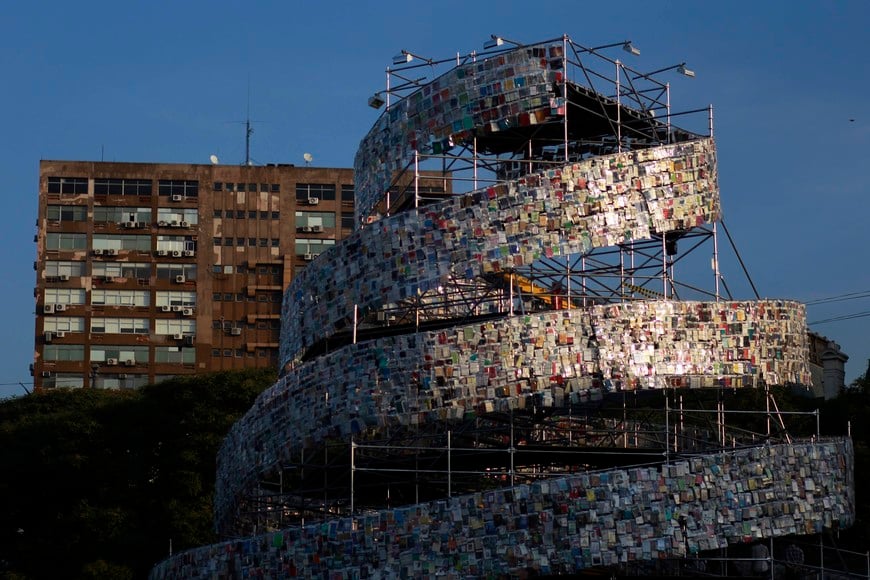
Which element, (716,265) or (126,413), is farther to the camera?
(126,413)

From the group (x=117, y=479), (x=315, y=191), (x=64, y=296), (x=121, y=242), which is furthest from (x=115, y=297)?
(x=117, y=479)

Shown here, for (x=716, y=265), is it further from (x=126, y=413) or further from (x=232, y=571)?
(x=126, y=413)

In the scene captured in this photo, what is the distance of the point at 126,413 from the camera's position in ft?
154

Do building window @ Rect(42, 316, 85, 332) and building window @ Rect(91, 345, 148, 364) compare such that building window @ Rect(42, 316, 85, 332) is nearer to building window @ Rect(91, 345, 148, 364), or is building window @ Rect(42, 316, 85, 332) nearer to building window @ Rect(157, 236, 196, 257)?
building window @ Rect(91, 345, 148, 364)

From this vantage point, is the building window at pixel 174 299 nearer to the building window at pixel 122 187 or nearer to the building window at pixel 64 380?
the building window at pixel 122 187

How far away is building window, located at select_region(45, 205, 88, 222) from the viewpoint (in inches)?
2876

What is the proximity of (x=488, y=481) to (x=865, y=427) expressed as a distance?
9789 millimetres

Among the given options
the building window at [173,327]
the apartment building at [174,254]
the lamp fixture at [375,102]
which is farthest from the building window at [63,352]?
the lamp fixture at [375,102]

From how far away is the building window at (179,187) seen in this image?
73750 mm

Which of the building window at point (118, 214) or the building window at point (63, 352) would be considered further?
the building window at point (118, 214)

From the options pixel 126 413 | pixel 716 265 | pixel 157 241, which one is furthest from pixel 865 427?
pixel 157 241

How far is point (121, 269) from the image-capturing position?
73.3 meters

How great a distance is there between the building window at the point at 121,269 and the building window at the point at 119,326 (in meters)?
2.03

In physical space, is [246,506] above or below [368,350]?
below
